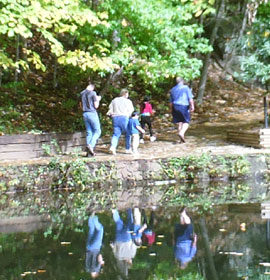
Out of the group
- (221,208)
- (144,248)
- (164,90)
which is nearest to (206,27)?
Answer: (164,90)

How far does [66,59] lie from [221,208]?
557 centimetres

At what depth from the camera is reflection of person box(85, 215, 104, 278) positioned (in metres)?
8.48

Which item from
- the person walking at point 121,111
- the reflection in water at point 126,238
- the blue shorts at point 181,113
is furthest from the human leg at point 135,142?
the reflection in water at point 126,238

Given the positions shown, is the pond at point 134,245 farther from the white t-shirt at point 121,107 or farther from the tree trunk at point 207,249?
the white t-shirt at point 121,107

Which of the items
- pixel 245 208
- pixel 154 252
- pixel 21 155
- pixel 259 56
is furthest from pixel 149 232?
pixel 259 56

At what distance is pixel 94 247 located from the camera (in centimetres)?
979

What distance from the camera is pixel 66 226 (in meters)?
11.6

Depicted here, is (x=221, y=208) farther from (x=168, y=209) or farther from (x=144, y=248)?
(x=144, y=248)

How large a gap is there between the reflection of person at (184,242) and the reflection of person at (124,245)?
622mm

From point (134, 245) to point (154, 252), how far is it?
56cm

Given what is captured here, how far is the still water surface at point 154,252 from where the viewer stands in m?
8.27

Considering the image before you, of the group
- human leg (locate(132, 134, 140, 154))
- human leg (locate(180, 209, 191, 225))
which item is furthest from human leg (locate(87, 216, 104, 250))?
human leg (locate(132, 134, 140, 154))

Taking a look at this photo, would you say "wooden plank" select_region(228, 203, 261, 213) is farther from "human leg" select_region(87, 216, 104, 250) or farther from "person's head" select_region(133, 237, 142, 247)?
"person's head" select_region(133, 237, 142, 247)

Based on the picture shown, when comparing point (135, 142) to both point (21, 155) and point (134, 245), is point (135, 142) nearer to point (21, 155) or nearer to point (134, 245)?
point (21, 155)
